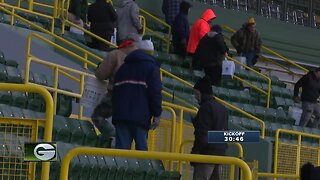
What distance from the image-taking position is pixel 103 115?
13.0 m

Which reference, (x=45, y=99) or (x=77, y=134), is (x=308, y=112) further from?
(x=45, y=99)

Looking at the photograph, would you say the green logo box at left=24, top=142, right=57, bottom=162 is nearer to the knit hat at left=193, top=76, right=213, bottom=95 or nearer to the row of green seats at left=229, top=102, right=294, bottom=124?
the knit hat at left=193, top=76, right=213, bottom=95

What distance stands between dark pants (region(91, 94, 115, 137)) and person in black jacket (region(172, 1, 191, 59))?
7.75 meters

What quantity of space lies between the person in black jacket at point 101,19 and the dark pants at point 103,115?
508 cm

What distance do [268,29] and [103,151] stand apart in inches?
762

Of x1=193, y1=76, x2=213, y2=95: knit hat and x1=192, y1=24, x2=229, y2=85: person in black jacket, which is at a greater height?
x1=192, y1=24, x2=229, y2=85: person in black jacket

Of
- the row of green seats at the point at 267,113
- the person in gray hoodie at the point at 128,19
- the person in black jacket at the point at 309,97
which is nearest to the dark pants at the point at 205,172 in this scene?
the person in gray hoodie at the point at 128,19

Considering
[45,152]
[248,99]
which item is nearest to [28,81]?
[45,152]

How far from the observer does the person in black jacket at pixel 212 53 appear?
19297mm

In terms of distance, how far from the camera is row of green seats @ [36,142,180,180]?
11531 millimetres

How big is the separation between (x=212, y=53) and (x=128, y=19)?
1534 mm

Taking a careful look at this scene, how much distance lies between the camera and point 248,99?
20.6 meters

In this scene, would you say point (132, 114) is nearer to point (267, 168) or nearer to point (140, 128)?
point (140, 128)

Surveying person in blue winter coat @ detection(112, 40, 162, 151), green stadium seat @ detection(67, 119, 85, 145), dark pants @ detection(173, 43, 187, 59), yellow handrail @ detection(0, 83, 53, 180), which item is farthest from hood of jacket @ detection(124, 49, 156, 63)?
dark pants @ detection(173, 43, 187, 59)
